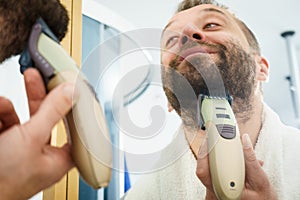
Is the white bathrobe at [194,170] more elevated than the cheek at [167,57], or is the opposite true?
the cheek at [167,57]

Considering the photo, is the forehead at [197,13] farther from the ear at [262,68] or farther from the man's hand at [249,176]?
the man's hand at [249,176]

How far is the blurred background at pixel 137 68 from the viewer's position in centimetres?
51

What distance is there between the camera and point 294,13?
0.68m

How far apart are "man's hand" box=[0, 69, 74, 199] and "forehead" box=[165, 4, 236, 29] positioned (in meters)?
0.33

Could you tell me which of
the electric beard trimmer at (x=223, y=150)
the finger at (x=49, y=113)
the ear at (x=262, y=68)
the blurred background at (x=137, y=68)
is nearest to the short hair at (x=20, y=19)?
the blurred background at (x=137, y=68)

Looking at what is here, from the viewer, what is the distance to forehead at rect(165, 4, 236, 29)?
64cm

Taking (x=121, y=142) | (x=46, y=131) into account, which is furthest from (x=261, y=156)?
(x=46, y=131)

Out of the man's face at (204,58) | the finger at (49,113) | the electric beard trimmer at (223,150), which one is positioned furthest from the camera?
the man's face at (204,58)

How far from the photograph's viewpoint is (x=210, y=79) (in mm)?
572

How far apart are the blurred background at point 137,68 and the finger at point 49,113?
0.12 m

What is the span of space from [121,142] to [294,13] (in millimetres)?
428

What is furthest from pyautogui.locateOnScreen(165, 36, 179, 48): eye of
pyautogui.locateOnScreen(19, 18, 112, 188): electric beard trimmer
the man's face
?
pyautogui.locateOnScreen(19, 18, 112, 188): electric beard trimmer

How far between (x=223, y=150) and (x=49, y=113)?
0.80 ft

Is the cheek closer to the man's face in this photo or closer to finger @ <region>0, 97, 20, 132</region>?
the man's face
